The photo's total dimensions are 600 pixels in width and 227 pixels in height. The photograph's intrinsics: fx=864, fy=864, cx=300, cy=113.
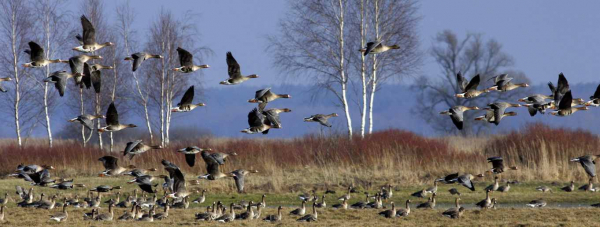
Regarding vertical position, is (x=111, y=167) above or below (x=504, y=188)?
above

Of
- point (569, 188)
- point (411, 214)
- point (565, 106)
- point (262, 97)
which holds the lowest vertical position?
point (411, 214)

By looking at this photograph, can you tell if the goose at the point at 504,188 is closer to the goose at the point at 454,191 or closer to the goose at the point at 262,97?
the goose at the point at 454,191

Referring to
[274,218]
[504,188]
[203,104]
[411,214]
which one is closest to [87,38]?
[203,104]

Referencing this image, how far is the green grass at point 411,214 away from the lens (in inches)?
706

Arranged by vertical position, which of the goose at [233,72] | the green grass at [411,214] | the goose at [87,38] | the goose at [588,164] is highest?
the goose at [87,38]

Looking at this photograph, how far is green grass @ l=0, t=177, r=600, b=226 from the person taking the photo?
706 inches

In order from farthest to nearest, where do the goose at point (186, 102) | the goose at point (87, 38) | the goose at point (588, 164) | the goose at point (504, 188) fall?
1. the goose at point (504, 188)
2. the goose at point (186, 102)
3. the goose at point (87, 38)
4. the goose at point (588, 164)

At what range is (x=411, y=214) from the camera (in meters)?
19.2

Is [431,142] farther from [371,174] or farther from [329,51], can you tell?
[329,51]

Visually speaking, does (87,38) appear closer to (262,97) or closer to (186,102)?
(186,102)

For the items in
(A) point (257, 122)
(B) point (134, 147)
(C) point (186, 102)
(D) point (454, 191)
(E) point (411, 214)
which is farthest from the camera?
(D) point (454, 191)

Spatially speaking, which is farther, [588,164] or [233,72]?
[233,72]

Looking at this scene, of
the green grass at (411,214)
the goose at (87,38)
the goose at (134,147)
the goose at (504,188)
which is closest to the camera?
the goose at (134,147)

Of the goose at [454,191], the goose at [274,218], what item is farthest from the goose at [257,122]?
the goose at [454,191]
